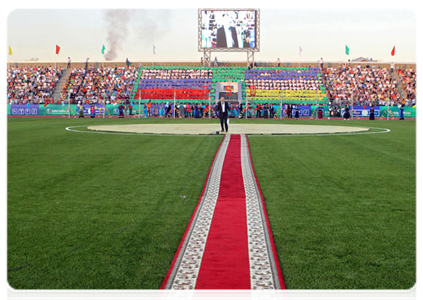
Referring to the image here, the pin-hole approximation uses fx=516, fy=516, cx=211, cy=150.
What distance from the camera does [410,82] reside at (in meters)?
61.1

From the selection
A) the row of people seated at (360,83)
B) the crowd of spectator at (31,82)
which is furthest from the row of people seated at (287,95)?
the crowd of spectator at (31,82)

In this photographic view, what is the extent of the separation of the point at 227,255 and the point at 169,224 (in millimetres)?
1345

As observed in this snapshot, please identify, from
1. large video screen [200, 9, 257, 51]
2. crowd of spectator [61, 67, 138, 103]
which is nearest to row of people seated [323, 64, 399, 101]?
large video screen [200, 9, 257, 51]

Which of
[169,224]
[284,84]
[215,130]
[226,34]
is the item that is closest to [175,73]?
[226,34]

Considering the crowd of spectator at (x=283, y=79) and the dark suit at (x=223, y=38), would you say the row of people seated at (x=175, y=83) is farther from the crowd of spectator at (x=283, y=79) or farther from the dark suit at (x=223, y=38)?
the crowd of spectator at (x=283, y=79)

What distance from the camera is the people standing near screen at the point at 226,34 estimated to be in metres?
59.7

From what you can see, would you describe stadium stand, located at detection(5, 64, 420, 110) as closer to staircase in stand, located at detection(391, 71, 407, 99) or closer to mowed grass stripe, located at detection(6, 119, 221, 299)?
staircase in stand, located at detection(391, 71, 407, 99)

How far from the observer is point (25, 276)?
4141mm

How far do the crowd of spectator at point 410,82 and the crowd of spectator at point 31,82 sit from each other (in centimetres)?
4110

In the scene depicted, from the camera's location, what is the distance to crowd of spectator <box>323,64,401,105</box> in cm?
5812

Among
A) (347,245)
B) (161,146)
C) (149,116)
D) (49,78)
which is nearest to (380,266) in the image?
(347,245)

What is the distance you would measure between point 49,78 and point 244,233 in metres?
64.1

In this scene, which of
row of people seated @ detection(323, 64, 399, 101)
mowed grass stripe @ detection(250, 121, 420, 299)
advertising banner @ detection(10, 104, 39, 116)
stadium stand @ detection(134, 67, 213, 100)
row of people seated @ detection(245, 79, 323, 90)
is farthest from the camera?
row of people seated @ detection(245, 79, 323, 90)

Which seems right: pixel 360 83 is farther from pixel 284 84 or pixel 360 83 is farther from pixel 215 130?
pixel 215 130
